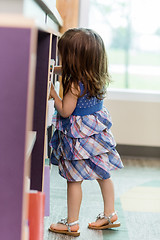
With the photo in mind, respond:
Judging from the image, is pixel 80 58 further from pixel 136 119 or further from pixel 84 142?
pixel 136 119

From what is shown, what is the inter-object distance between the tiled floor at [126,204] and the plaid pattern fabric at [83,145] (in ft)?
0.85

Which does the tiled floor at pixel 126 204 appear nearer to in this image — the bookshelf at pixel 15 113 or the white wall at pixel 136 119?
the white wall at pixel 136 119

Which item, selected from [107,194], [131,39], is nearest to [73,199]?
[107,194]

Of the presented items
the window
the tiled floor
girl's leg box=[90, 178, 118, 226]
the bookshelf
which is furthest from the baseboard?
the bookshelf

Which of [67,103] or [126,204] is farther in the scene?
[126,204]

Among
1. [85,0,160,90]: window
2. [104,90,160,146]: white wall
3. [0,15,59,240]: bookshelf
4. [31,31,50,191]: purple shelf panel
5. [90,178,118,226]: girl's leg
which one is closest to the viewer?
[0,15,59,240]: bookshelf

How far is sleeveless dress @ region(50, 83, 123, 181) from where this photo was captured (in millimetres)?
1771

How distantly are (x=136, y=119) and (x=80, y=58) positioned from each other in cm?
162

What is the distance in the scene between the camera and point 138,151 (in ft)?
11.0

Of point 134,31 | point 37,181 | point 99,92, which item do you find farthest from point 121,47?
point 37,181

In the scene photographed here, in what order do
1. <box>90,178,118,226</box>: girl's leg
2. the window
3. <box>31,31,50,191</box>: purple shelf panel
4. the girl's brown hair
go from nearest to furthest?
<box>31,31,50,191</box>: purple shelf panel → the girl's brown hair → <box>90,178,118,226</box>: girl's leg → the window

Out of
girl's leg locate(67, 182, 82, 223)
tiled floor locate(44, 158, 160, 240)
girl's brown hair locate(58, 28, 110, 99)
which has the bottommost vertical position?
tiled floor locate(44, 158, 160, 240)

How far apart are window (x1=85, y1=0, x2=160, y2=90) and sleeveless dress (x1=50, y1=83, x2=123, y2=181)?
169cm

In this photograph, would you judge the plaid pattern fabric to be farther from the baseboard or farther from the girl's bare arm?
the baseboard
